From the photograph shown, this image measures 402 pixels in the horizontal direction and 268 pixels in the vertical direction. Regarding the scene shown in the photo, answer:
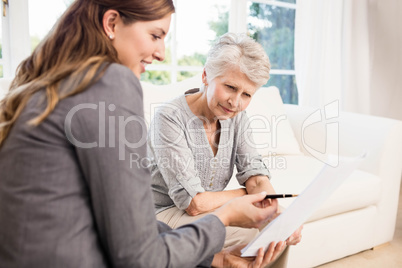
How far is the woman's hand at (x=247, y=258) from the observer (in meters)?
1.04

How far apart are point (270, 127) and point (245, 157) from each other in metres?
0.95

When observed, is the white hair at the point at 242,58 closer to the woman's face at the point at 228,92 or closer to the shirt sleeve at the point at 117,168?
the woman's face at the point at 228,92

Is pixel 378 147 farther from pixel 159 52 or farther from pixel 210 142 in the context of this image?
pixel 159 52

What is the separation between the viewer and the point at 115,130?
Answer: 2.18ft

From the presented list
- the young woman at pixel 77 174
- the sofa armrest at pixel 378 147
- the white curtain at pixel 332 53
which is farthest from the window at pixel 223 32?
the young woman at pixel 77 174

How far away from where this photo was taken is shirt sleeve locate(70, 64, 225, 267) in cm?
65

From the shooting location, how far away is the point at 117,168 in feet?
2.13

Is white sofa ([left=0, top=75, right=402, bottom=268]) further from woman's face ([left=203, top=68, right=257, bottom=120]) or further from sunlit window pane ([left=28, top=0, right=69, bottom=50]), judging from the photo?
sunlit window pane ([left=28, top=0, right=69, bottom=50])

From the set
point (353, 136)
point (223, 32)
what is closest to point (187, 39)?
point (223, 32)

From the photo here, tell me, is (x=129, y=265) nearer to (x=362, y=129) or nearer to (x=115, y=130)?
(x=115, y=130)

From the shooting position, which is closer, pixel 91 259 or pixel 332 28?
pixel 91 259

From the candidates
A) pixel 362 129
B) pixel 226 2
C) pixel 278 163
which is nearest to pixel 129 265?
pixel 278 163

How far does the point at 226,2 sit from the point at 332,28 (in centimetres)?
96

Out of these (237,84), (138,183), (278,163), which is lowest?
(278,163)
